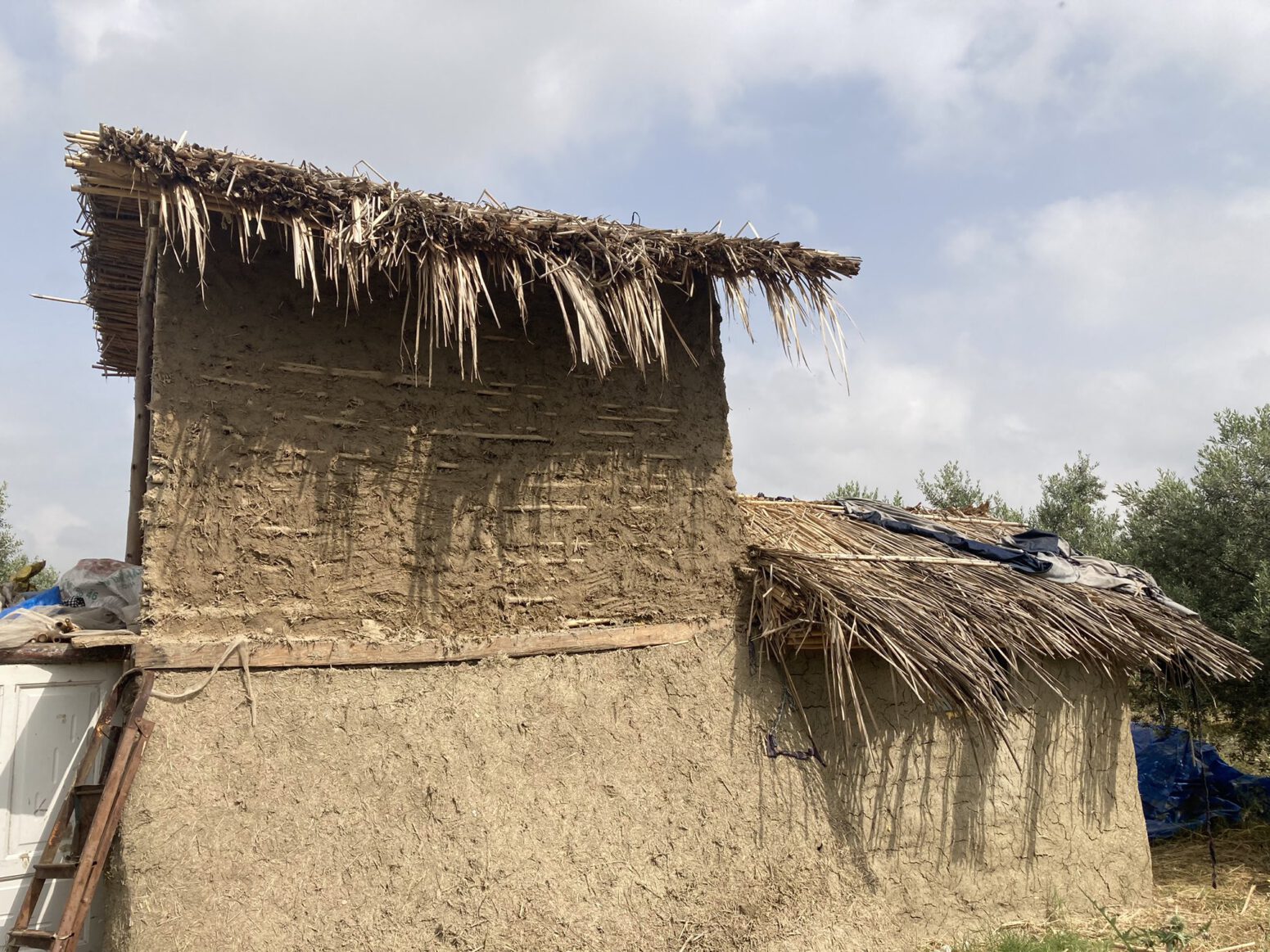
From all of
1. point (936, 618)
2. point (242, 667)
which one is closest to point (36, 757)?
point (242, 667)

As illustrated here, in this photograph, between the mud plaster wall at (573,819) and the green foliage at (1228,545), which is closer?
the mud plaster wall at (573,819)

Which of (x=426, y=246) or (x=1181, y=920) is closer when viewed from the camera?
(x=426, y=246)

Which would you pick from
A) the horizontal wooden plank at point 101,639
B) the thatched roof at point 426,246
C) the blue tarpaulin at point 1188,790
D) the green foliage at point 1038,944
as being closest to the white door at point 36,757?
the horizontal wooden plank at point 101,639

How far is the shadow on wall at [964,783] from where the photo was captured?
473 centimetres

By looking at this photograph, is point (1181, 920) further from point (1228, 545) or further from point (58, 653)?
point (58, 653)

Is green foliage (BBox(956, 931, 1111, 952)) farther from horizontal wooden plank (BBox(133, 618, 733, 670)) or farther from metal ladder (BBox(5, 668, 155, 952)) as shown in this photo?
metal ladder (BBox(5, 668, 155, 952))

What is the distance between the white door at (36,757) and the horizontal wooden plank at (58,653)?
0.09 feet

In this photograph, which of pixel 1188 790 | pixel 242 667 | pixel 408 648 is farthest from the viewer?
pixel 1188 790

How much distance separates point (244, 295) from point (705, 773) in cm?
305

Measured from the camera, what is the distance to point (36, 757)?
3422 millimetres

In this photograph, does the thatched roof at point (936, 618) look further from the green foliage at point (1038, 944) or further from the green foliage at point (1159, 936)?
the green foliage at point (1159, 936)

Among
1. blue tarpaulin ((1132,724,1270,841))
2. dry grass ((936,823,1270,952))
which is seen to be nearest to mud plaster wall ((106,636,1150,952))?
dry grass ((936,823,1270,952))

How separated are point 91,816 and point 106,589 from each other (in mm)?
1107

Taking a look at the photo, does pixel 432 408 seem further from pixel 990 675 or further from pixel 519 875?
pixel 990 675
